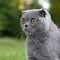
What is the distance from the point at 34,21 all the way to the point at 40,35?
301mm

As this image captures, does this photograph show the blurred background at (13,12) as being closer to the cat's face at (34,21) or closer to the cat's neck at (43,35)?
the cat's neck at (43,35)

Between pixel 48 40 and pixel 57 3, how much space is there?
12.6 m

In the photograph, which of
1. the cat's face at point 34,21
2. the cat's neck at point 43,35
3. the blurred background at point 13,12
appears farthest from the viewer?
the blurred background at point 13,12

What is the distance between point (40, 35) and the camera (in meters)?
6.09

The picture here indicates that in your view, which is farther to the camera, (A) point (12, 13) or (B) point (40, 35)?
(A) point (12, 13)

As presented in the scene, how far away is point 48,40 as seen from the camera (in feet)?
20.0

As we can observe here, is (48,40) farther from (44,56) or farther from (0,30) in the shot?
(0,30)

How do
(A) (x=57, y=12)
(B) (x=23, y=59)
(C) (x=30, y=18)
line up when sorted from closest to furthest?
1. (C) (x=30, y=18)
2. (B) (x=23, y=59)
3. (A) (x=57, y=12)

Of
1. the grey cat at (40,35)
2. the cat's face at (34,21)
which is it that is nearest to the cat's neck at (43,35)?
the grey cat at (40,35)

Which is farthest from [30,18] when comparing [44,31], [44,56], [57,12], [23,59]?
[57,12]

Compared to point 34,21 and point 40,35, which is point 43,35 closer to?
point 40,35

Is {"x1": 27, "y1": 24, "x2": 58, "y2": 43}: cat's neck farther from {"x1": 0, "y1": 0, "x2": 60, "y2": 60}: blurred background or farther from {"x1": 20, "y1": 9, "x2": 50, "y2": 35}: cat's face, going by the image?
{"x1": 0, "y1": 0, "x2": 60, "y2": 60}: blurred background

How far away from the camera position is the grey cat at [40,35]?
5.95 meters

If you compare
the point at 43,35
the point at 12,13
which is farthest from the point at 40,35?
the point at 12,13
